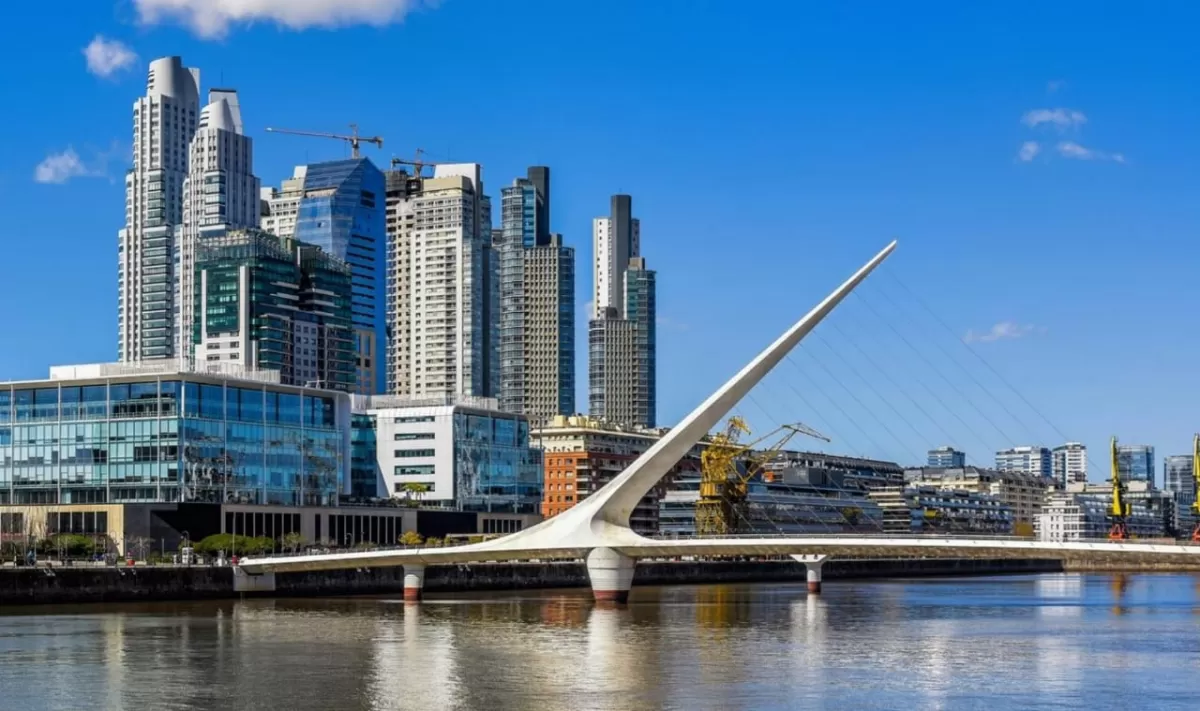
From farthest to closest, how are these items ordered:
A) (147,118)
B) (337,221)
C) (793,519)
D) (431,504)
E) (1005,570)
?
(147,118)
(337,221)
(793,519)
(1005,570)
(431,504)

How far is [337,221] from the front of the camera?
177m

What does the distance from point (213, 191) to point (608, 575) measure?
5155 inches

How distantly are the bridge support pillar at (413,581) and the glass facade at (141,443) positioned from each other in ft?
64.4

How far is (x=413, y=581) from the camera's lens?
59.5m

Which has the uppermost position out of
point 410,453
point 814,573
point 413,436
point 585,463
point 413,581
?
point 413,436

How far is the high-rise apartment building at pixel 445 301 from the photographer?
7151 inches

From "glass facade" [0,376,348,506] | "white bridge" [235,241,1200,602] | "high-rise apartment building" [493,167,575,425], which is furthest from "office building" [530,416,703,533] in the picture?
"white bridge" [235,241,1200,602]

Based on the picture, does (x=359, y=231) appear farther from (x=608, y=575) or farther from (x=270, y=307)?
(x=608, y=575)

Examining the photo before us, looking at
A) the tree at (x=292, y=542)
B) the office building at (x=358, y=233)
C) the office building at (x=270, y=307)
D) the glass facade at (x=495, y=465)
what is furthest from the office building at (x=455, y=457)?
the office building at (x=358, y=233)

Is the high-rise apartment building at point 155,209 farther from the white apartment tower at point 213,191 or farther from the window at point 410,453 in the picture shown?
the window at point 410,453

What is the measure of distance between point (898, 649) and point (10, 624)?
22.2 meters

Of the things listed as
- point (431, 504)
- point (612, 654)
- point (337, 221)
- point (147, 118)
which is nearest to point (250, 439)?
point (431, 504)

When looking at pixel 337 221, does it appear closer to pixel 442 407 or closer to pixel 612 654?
pixel 442 407

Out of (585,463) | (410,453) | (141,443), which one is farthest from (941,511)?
(141,443)
